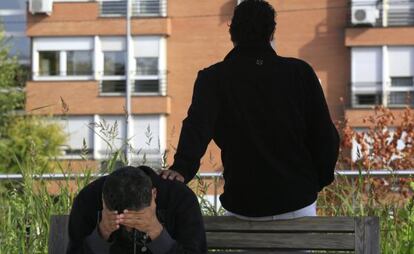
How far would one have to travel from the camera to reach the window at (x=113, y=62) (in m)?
37.2

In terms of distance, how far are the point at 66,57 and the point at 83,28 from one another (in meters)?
1.44

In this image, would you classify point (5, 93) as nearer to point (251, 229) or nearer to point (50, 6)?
point (50, 6)

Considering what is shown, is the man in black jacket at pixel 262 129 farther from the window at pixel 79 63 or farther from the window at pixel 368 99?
the window at pixel 79 63

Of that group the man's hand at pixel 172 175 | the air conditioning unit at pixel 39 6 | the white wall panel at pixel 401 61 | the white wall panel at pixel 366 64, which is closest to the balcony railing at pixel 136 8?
the air conditioning unit at pixel 39 6

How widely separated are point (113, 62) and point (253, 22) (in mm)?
33738

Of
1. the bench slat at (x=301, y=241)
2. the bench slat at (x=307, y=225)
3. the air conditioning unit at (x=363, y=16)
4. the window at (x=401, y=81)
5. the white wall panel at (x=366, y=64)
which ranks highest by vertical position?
the air conditioning unit at (x=363, y=16)

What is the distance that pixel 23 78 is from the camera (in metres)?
37.6

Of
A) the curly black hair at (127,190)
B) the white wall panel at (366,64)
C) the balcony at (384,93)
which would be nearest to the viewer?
the curly black hair at (127,190)

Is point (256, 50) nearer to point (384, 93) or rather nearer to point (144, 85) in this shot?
point (384, 93)

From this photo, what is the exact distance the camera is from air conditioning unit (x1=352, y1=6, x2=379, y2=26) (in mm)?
34594

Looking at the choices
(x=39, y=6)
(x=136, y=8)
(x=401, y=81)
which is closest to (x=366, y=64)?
(x=401, y=81)

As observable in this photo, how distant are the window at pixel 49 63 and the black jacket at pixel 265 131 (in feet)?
112

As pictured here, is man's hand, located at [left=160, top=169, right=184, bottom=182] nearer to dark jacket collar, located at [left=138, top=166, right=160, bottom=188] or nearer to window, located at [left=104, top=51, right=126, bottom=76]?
dark jacket collar, located at [left=138, top=166, right=160, bottom=188]

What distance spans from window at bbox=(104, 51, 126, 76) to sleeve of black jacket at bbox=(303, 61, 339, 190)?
33.4m
